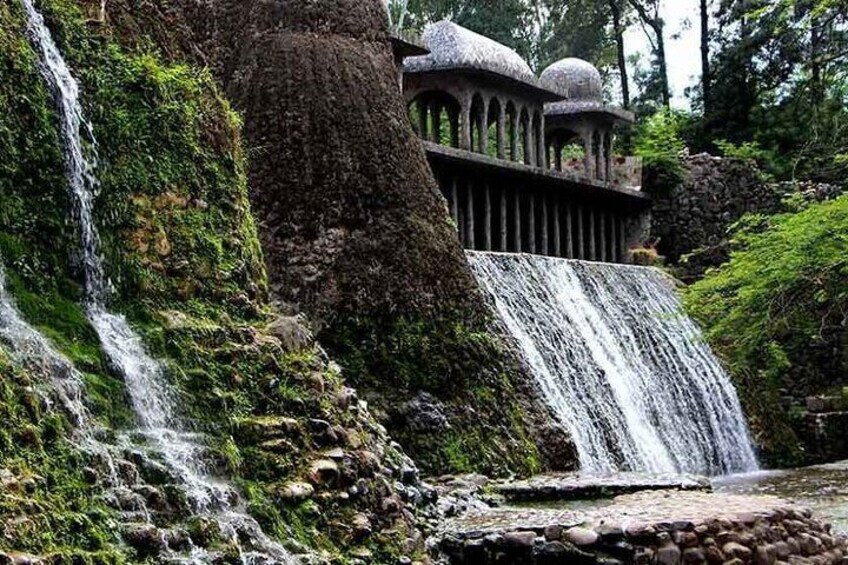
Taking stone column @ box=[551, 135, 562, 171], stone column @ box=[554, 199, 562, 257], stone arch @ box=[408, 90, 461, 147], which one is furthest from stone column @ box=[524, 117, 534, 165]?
stone column @ box=[551, 135, 562, 171]

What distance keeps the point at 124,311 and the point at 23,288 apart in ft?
2.33

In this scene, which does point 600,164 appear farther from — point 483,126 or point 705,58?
point 705,58

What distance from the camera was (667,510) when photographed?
8953 millimetres

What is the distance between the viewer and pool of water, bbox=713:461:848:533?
40.1 feet

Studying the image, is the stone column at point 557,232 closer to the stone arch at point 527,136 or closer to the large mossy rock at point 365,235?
the stone arch at point 527,136

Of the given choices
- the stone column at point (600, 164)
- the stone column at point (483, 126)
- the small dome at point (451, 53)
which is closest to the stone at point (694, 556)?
the small dome at point (451, 53)

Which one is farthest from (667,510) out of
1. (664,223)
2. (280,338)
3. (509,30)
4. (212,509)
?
(509,30)

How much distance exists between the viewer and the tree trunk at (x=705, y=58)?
3112 cm

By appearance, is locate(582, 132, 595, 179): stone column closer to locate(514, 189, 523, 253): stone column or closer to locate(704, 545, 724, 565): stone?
locate(514, 189, 523, 253): stone column

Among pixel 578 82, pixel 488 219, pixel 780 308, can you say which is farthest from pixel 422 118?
pixel 780 308

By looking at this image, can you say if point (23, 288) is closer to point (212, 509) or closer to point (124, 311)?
point (124, 311)

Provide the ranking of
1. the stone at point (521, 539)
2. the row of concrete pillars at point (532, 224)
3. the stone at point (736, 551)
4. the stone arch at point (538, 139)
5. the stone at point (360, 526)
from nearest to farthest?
1. the stone at point (360, 526)
2. the stone at point (521, 539)
3. the stone at point (736, 551)
4. the row of concrete pillars at point (532, 224)
5. the stone arch at point (538, 139)

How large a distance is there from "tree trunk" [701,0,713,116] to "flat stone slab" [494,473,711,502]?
21.2 meters

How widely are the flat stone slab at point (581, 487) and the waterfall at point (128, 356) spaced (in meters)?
4.11
